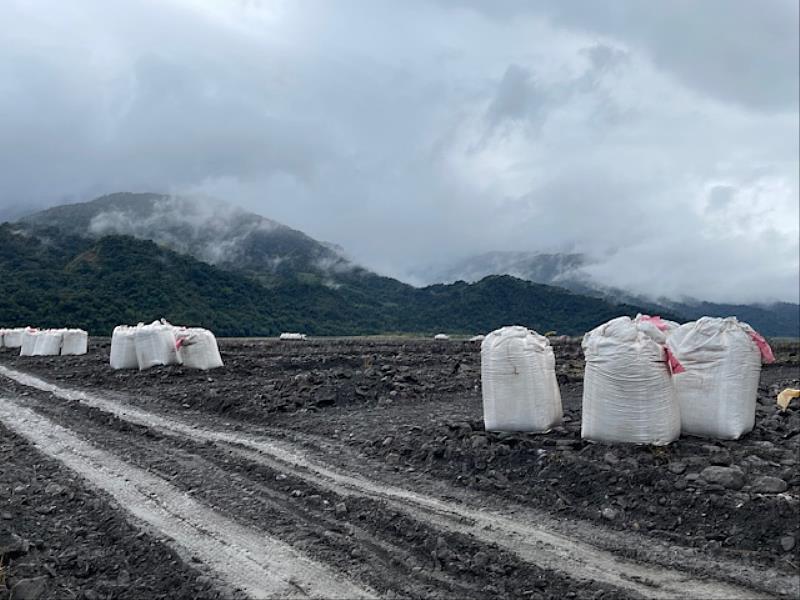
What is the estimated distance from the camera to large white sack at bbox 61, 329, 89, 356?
20.6m

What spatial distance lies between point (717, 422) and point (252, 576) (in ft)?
13.0

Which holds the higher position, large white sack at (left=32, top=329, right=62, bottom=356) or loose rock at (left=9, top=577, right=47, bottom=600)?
large white sack at (left=32, top=329, right=62, bottom=356)

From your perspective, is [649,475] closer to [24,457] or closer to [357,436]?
[357,436]

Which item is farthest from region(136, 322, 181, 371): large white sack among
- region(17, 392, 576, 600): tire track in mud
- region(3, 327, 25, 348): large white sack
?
region(3, 327, 25, 348): large white sack

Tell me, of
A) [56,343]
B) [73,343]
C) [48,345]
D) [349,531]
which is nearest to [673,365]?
[349,531]

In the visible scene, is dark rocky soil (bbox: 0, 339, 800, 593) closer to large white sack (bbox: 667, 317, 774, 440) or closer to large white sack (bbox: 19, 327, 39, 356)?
large white sack (bbox: 667, 317, 774, 440)

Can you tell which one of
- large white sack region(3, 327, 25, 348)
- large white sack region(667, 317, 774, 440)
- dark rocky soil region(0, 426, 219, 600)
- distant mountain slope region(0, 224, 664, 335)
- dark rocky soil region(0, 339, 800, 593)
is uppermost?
distant mountain slope region(0, 224, 664, 335)

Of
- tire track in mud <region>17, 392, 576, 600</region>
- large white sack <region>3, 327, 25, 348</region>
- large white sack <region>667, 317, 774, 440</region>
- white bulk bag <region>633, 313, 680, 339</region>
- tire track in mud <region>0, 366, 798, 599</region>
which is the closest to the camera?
tire track in mud <region>0, 366, 798, 599</region>

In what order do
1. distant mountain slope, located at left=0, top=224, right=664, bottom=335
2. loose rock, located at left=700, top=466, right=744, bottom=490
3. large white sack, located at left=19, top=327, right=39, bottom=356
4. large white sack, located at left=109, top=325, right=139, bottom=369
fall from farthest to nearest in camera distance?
1. distant mountain slope, located at left=0, top=224, right=664, bottom=335
2. large white sack, located at left=19, top=327, right=39, bottom=356
3. large white sack, located at left=109, top=325, right=139, bottom=369
4. loose rock, located at left=700, top=466, right=744, bottom=490

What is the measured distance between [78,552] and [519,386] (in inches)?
152

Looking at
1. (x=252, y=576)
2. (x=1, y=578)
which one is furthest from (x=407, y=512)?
(x=1, y=578)

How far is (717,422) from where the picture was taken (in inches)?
242

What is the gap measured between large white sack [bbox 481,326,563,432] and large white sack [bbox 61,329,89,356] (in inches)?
655

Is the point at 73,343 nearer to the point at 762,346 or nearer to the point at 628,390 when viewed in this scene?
the point at 628,390
